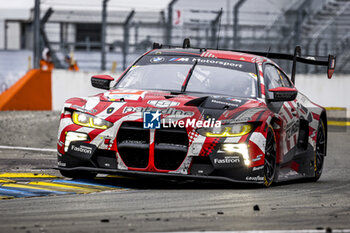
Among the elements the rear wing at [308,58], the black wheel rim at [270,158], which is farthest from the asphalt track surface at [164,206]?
the rear wing at [308,58]

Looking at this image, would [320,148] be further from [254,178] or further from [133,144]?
[133,144]

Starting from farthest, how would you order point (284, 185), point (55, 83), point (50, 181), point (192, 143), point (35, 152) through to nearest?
point (55, 83)
point (35, 152)
point (284, 185)
point (50, 181)
point (192, 143)

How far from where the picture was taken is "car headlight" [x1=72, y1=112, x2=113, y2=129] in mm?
7793

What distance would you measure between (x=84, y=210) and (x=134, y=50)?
14410 mm

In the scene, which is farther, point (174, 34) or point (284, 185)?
point (174, 34)

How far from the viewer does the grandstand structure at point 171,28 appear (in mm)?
19844

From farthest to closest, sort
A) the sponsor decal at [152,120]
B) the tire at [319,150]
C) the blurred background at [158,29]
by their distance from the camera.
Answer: the blurred background at [158,29] < the tire at [319,150] < the sponsor decal at [152,120]

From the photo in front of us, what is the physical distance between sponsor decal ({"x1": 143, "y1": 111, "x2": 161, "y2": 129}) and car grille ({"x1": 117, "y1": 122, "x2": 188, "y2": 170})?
37mm

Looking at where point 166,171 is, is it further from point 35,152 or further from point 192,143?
point 35,152

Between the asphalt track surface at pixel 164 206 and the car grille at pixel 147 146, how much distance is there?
0.24 m

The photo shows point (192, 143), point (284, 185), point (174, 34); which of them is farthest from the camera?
point (174, 34)

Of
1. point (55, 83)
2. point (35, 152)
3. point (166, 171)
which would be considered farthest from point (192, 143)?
point (55, 83)

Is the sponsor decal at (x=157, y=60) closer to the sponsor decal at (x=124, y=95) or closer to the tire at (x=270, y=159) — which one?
the sponsor decal at (x=124, y=95)

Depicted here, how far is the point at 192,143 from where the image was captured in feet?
25.0
